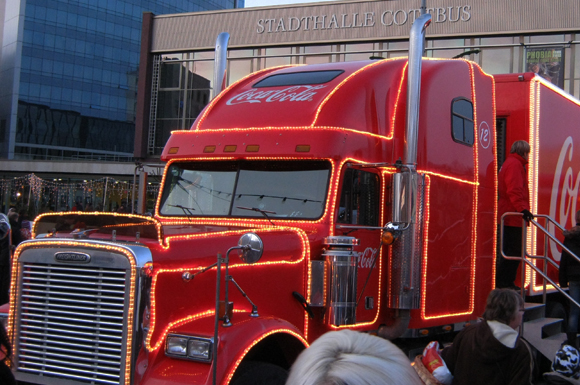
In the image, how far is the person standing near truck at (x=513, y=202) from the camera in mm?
7781

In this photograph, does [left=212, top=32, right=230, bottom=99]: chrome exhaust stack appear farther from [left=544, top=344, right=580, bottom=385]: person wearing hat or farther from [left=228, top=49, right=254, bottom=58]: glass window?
[left=228, top=49, right=254, bottom=58]: glass window

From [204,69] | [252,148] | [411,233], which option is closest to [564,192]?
[411,233]

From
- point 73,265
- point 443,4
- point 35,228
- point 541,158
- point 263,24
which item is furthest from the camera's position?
point 263,24

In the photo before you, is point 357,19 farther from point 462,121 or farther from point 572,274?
point 462,121

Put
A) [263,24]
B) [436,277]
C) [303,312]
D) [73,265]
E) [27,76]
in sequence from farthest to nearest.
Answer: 1. [27,76]
2. [263,24]
3. [436,277]
4. [303,312]
5. [73,265]

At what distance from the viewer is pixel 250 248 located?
14.9 feet

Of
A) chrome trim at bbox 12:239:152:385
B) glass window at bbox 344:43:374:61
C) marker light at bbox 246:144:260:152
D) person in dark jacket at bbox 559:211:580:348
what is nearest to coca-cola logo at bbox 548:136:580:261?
person in dark jacket at bbox 559:211:580:348

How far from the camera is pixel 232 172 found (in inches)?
243

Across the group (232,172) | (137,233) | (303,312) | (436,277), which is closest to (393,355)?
(137,233)

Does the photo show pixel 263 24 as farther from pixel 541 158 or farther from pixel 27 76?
pixel 27 76

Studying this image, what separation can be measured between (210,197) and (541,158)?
470 cm

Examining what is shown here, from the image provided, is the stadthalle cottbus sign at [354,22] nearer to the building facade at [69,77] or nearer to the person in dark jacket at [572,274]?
the person in dark jacket at [572,274]

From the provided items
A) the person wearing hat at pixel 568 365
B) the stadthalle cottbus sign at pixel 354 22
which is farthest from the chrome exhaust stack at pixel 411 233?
the stadthalle cottbus sign at pixel 354 22

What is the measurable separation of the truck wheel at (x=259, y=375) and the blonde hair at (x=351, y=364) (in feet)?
8.96
